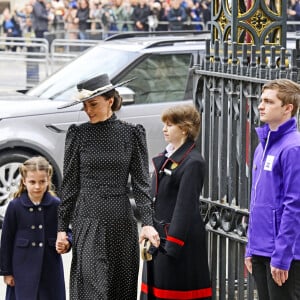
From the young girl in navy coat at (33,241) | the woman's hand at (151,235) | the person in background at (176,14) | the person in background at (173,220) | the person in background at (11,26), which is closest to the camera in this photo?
the woman's hand at (151,235)

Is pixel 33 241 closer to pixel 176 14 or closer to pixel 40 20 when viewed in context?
pixel 40 20

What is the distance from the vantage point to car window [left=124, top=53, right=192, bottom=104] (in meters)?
12.2

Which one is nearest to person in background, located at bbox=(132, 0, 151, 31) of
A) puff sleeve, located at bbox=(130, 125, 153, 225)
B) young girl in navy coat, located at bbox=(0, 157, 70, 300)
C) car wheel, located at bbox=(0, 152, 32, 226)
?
car wheel, located at bbox=(0, 152, 32, 226)

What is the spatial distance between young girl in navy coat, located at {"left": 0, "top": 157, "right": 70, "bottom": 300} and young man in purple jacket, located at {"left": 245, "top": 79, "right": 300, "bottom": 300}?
61.1 inches

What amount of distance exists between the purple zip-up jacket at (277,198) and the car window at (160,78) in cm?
646

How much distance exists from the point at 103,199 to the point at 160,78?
6.05 metres

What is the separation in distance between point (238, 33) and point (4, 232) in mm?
1837

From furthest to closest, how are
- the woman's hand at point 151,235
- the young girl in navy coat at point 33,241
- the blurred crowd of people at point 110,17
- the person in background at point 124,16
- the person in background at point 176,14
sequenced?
the person in background at point 176,14 < the person in background at point 124,16 < the blurred crowd of people at point 110,17 < the young girl in navy coat at point 33,241 < the woman's hand at point 151,235

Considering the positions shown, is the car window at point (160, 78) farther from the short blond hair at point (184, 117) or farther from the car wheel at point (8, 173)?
the short blond hair at point (184, 117)

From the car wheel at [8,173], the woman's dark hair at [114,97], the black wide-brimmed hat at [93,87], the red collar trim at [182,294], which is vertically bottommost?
the car wheel at [8,173]

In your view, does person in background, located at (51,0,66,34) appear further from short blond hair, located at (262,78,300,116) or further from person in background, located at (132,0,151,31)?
short blond hair, located at (262,78,300,116)

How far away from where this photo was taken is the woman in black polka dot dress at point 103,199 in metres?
6.36

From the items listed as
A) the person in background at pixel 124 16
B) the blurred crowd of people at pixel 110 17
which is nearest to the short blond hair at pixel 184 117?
the blurred crowd of people at pixel 110 17

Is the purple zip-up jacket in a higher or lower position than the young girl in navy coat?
higher
